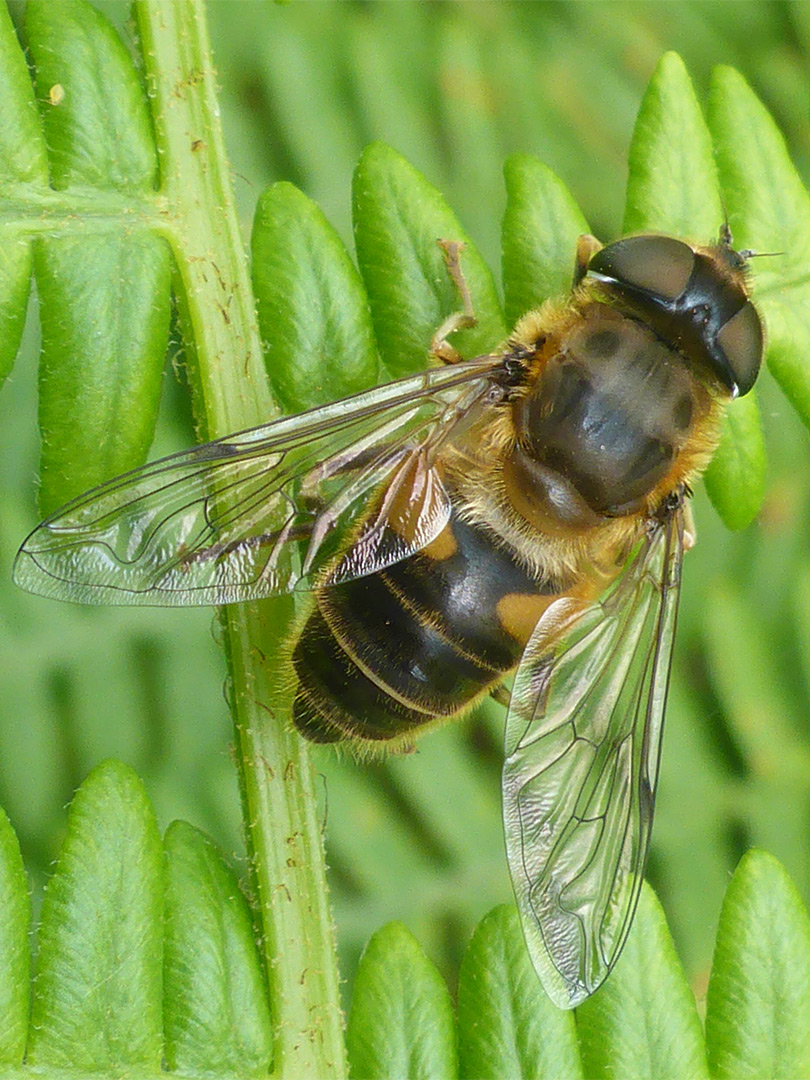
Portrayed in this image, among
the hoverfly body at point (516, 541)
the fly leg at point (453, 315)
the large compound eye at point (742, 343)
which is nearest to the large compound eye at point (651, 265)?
the hoverfly body at point (516, 541)

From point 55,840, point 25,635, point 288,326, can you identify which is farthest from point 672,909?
point 288,326

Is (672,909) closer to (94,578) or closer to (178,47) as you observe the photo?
(94,578)

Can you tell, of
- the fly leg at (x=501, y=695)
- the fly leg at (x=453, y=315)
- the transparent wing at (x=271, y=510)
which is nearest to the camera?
the transparent wing at (x=271, y=510)

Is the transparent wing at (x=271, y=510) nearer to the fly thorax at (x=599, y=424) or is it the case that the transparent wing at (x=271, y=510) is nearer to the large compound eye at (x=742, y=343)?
the fly thorax at (x=599, y=424)

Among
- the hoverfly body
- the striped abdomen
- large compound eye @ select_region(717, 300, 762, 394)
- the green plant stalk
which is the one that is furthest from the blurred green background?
large compound eye @ select_region(717, 300, 762, 394)

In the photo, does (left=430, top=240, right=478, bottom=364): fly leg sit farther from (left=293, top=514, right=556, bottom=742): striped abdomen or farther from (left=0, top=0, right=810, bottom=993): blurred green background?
(left=0, top=0, right=810, bottom=993): blurred green background

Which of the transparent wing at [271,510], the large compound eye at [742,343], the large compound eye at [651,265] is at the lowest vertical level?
the transparent wing at [271,510]
